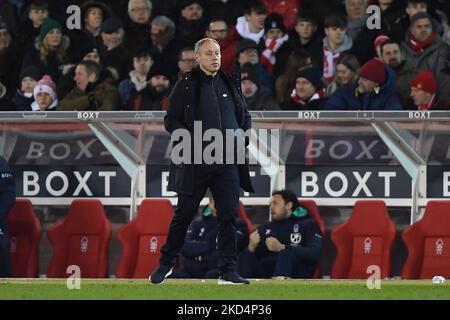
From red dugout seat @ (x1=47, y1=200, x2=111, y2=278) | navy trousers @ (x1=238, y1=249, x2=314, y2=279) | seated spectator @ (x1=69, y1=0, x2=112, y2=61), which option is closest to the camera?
navy trousers @ (x1=238, y1=249, x2=314, y2=279)

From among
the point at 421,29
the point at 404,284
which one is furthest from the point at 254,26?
the point at 404,284

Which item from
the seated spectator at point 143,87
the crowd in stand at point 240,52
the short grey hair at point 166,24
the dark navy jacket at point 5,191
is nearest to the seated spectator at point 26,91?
the crowd in stand at point 240,52

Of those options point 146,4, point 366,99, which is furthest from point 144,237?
point 146,4

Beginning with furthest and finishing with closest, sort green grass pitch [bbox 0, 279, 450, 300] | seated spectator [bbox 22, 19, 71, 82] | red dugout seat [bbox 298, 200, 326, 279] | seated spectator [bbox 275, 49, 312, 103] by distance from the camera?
seated spectator [bbox 22, 19, 71, 82] → seated spectator [bbox 275, 49, 312, 103] → red dugout seat [bbox 298, 200, 326, 279] → green grass pitch [bbox 0, 279, 450, 300]

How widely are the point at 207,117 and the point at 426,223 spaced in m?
3.90

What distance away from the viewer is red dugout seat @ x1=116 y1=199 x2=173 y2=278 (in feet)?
50.4

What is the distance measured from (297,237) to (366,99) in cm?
183

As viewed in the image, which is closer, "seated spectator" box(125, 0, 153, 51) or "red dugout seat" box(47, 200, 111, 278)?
"red dugout seat" box(47, 200, 111, 278)

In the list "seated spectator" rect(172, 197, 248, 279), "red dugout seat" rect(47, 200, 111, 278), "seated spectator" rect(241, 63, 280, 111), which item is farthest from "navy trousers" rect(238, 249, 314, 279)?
"seated spectator" rect(241, 63, 280, 111)

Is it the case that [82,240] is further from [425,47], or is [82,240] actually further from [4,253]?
[425,47]

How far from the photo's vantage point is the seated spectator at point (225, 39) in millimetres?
17172

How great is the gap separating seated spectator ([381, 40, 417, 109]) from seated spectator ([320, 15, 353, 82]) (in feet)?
1.95

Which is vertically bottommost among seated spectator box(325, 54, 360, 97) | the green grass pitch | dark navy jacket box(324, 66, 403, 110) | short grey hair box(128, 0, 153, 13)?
the green grass pitch

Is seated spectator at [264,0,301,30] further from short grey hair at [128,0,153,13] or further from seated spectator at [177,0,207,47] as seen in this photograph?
short grey hair at [128,0,153,13]
